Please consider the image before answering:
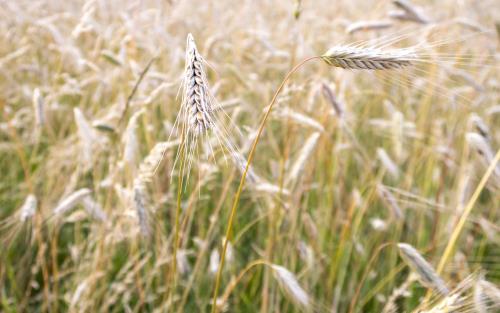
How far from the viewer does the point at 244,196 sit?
7.34 feet

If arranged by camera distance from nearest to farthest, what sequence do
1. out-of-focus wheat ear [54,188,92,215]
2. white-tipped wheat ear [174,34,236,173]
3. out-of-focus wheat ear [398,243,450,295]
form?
1. white-tipped wheat ear [174,34,236,173]
2. out-of-focus wheat ear [398,243,450,295]
3. out-of-focus wheat ear [54,188,92,215]

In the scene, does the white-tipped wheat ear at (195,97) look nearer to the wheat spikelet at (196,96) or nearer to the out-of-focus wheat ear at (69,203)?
the wheat spikelet at (196,96)

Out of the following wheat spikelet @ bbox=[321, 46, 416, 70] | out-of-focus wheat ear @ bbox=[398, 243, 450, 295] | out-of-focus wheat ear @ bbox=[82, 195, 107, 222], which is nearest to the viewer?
wheat spikelet @ bbox=[321, 46, 416, 70]

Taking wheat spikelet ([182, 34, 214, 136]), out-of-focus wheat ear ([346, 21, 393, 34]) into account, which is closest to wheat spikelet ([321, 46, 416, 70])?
wheat spikelet ([182, 34, 214, 136])

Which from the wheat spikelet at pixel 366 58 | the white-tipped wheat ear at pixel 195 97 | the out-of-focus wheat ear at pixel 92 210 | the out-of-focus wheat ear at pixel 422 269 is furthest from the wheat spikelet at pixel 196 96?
the out-of-focus wheat ear at pixel 92 210

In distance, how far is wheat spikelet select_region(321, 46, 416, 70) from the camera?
0.92 metres

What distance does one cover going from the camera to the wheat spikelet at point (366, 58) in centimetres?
92

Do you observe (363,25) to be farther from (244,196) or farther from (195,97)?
(195,97)

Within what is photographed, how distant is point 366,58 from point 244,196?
138cm

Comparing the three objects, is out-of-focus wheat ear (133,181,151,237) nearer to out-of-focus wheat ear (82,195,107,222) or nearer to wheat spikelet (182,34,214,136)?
out-of-focus wheat ear (82,195,107,222)

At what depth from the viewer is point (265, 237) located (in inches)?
84.3

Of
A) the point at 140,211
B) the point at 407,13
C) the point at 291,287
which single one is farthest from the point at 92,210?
the point at 407,13

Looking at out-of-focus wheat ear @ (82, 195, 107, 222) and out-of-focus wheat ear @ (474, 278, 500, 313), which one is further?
out-of-focus wheat ear @ (82, 195, 107, 222)

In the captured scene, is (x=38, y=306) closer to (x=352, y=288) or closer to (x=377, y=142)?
(x=352, y=288)
